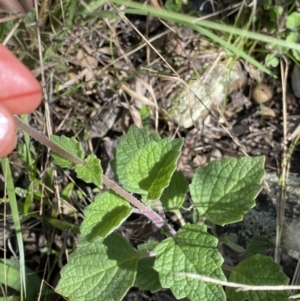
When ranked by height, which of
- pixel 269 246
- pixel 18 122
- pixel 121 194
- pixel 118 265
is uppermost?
pixel 18 122

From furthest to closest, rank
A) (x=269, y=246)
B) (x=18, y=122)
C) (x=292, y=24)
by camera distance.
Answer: (x=292, y=24) < (x=269, y=246) < (x=18, y=122)

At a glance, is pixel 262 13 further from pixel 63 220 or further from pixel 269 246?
pixel 63 220

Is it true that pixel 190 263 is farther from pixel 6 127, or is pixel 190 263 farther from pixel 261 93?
pixel 261 93

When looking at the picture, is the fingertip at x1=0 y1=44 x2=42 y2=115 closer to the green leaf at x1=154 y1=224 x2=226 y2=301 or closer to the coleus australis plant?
the coleus australis plant

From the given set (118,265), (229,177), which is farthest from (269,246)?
(118,265)

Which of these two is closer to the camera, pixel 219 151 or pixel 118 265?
pixel 118 265

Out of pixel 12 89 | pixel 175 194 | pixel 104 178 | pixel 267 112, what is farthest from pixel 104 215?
pixel 267 112

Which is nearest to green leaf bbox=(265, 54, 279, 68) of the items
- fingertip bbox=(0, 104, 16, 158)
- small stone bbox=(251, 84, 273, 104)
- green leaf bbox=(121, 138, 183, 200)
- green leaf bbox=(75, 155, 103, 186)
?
small stone bbox=(251, 84, 273, 104)
